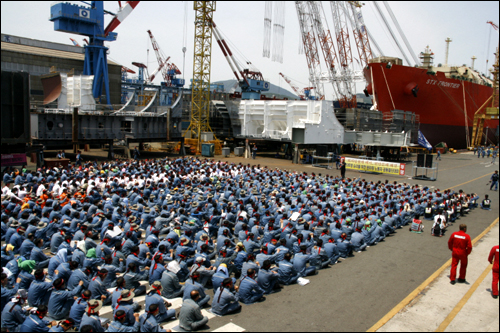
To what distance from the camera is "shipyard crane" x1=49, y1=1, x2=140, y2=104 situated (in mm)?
43000

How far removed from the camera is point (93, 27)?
45219 millimetres

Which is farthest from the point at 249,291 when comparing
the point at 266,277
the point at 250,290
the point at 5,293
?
the point at 5,293

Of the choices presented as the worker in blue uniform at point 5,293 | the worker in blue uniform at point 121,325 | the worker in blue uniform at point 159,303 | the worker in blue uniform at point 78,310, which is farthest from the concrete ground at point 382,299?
the worker in blue uniform at point 5,293

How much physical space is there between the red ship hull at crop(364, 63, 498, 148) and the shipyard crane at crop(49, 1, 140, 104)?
107ft

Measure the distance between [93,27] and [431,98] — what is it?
1863 inches

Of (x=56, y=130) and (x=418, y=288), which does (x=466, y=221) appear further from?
(x=56, y=130)

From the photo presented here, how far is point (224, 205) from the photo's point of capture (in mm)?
14977

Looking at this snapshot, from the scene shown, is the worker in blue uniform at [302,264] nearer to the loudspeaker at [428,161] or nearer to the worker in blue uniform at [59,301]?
the worker in blue uniform at [59,301]

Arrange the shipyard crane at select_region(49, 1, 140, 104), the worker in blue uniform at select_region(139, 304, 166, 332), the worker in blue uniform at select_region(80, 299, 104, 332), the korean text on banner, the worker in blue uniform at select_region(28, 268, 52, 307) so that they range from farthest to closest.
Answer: the shipyard crane at select_region(49, 1, 140, 104)
the korean text on banner
the worker in blue uniform at select_region(28, 268, 52, 307)
the worker in blue uniform at select_region(139, 304, 166, 332)
the worker in blue uniform at select_region(80, 299, 104, 332)

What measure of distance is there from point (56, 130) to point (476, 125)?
63.6 metres

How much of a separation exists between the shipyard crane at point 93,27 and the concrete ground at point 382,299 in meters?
41.6

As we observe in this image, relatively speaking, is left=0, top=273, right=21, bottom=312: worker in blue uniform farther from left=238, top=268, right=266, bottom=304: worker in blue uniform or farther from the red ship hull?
the red ship hull

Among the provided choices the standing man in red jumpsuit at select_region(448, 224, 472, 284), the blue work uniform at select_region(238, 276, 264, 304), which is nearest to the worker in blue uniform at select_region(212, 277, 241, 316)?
the blue work uniform at select_region(238, 276, 264, 304)

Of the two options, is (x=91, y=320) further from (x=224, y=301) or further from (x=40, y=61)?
(x=40, y=61)
